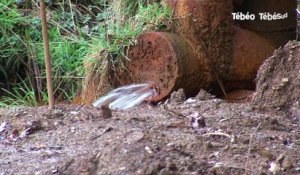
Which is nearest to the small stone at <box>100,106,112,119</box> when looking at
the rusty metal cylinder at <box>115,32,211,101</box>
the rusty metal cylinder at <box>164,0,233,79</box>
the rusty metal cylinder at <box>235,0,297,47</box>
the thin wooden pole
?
the thin wooden pole

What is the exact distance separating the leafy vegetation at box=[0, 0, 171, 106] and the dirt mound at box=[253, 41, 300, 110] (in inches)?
53.0

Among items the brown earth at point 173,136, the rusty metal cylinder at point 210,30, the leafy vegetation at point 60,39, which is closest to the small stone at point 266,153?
the brown earth at point 173,136

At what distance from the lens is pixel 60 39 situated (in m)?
5.52

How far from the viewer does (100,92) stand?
466 cm

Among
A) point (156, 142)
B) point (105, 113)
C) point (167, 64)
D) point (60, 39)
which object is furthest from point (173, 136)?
point (60, 39)

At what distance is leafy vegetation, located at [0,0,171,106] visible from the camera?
4.80 meters

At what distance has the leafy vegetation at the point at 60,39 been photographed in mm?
4801

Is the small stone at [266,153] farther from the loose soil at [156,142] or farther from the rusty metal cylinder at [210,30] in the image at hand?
the rusty metal cylinder at [210,30]

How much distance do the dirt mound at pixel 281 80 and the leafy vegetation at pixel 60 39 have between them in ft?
4.42

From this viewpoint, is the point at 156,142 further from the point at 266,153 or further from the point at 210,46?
the point at 210,46

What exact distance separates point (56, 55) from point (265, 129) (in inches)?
112

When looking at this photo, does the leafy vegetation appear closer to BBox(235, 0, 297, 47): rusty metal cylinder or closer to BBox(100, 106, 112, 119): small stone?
BBox(235, 0, 297, 47): rusty metal cylinder

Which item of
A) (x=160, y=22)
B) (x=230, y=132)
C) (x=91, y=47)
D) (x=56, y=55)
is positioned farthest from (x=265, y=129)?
(x=56, y=55)

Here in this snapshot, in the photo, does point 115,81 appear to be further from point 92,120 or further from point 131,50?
point 92,120
